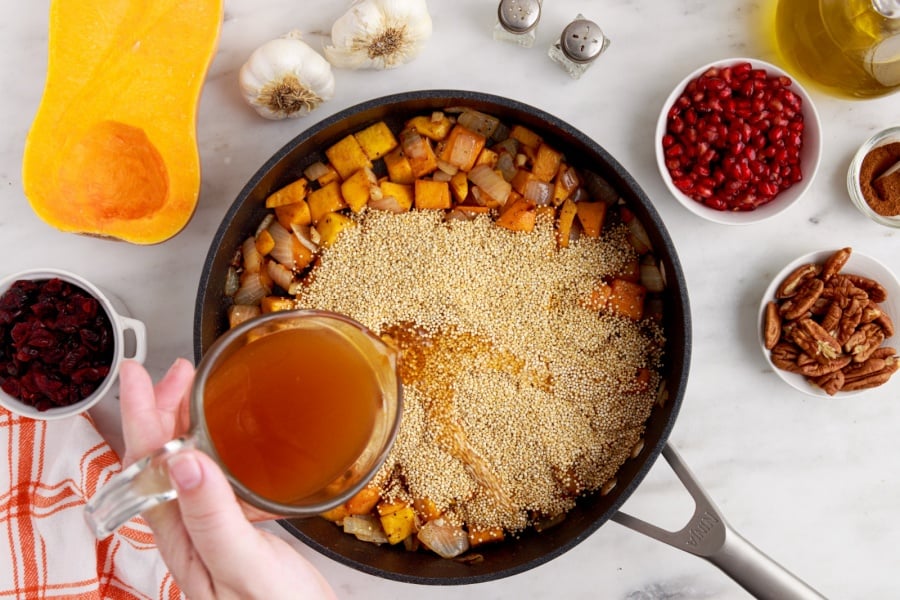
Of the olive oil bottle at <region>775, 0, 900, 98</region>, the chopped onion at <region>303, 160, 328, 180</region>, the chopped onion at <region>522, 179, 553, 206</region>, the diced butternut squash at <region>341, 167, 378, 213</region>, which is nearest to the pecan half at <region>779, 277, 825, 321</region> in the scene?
the olive oil bottle at <region>775, 0, 900, 98</region>

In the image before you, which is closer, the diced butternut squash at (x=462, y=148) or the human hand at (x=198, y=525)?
the human hand at (x=198, y=525)

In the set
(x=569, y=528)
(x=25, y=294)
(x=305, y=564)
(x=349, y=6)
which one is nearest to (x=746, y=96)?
(x=349, y=6)

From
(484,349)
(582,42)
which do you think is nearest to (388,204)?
(484,349)

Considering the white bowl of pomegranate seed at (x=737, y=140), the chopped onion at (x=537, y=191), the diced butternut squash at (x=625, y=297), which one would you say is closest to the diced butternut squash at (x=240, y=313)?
the chopped onion at (x=537, y=191)

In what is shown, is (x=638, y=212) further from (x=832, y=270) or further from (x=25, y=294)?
(x=25, y=294)

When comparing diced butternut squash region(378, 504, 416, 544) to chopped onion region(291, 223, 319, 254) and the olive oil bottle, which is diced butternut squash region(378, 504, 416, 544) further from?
the olive oil bottle

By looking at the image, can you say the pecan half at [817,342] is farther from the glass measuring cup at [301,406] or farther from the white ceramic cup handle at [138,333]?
the white ceramic cup handle at [138,333]
